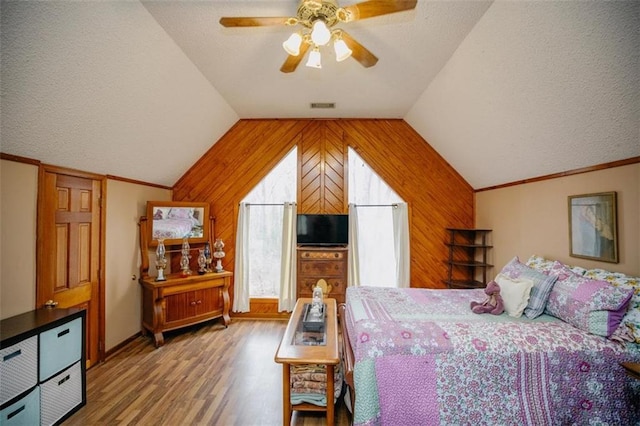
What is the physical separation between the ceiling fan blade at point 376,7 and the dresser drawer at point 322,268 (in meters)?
2.87

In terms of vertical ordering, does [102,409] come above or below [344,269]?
below

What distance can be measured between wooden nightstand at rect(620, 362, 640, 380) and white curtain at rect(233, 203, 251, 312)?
394 centimetres

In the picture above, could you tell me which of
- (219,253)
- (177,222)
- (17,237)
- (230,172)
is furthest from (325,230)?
(17,237)

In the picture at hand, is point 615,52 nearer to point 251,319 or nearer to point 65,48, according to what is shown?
point 65,48

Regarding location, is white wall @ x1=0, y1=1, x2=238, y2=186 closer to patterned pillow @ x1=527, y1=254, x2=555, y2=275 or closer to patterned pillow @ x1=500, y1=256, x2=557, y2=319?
patterned pillow @ x1=500, y1=256, x2=557, y2=319

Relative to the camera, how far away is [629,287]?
185 centimetres

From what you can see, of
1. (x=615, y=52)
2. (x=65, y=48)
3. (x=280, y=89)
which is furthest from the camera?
(x=280, y=89)

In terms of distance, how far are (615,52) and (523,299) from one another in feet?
6.14

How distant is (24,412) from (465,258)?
16.4 feet

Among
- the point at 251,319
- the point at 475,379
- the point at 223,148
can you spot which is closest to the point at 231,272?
the point at 251,319

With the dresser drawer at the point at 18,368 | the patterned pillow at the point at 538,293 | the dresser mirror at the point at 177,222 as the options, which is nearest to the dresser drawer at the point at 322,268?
the dresser mirror at the point at 177,222

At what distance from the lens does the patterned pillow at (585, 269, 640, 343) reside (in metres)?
1.69

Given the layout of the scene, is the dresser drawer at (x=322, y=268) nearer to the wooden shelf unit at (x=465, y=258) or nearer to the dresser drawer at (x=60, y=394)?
the wooden shelf unit at (x=465, y=258)

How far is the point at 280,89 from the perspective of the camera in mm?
3209
